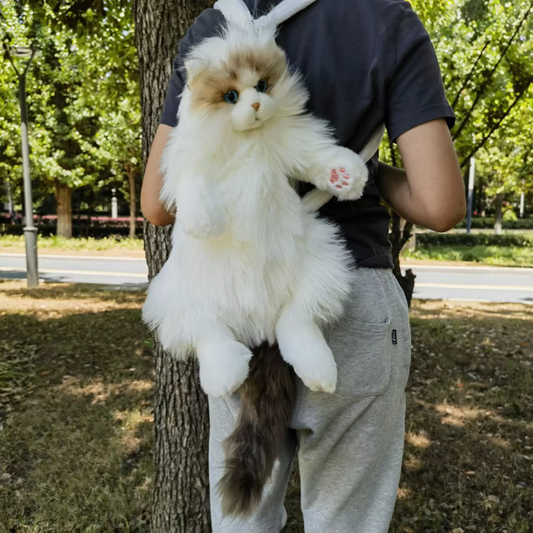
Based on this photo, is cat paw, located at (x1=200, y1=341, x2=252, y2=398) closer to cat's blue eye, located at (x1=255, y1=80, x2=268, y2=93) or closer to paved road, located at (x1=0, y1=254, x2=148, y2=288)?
cat's blue eye, located at (x1=255, y1=80, x2=268, y2=93)

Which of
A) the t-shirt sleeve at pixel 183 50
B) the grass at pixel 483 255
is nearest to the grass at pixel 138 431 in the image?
the t-shirt sleeve at pixel 183 50

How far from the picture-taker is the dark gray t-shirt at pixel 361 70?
1248 mm

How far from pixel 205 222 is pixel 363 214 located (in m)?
0.43

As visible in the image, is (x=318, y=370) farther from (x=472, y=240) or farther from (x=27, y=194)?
(x=472, y=240)

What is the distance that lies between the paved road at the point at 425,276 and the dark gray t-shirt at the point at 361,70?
32.5ft

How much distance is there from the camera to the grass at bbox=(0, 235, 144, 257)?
1905 cm

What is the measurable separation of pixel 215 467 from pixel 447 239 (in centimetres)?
2176

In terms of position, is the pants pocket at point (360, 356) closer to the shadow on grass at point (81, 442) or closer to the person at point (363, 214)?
the person at point (363, 214)

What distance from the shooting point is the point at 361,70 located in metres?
1.27

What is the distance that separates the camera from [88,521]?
308 cm

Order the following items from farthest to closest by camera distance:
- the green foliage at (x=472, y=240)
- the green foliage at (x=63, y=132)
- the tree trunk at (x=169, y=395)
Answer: the green foliage at (x=472, y=240) < the green foliage at (x=63, y=132) < the tree trunk at (x=169, y=395)

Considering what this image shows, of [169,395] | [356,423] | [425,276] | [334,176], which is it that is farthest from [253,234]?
[425,276]

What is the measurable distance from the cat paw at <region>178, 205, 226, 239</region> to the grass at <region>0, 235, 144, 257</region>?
17537 millimetres

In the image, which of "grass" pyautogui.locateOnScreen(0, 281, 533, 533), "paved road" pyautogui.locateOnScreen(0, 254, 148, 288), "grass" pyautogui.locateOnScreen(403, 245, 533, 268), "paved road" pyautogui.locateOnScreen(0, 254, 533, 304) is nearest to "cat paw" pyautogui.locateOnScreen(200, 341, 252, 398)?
"grass" pyautogui.locateOnScreen(0, 281, 533, 533)
